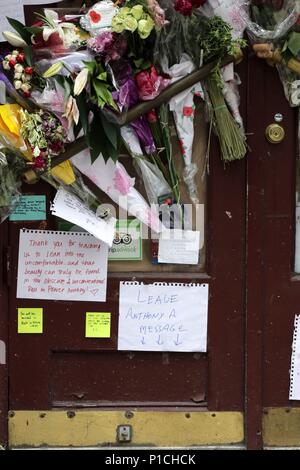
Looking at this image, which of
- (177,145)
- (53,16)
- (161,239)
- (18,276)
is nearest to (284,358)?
(161,239)

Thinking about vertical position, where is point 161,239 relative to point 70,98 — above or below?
below

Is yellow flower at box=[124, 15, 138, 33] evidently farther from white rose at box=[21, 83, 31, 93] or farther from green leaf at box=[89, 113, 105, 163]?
white rose at box=[21, 83, 31, 93]

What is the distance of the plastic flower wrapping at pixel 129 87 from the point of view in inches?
102

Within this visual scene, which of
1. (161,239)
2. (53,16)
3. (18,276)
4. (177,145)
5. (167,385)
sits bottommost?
(167,385)

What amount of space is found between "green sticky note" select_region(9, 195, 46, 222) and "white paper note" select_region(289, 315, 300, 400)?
127cm

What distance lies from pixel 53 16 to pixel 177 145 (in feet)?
2.52

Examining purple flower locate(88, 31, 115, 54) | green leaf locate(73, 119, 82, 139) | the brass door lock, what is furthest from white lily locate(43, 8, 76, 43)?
the brass door lock

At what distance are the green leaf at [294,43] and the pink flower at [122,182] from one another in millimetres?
890

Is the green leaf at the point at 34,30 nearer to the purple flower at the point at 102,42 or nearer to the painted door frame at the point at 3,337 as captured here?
the purple flower at the point at 102,42

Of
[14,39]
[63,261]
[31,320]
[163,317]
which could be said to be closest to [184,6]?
[14,39]

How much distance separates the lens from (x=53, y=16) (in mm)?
2670

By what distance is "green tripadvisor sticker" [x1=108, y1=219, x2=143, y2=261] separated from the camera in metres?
2.90

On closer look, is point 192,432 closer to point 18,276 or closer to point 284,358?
point 284,358

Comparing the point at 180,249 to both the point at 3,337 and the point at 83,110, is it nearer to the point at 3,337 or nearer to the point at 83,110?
the point at 83,110
